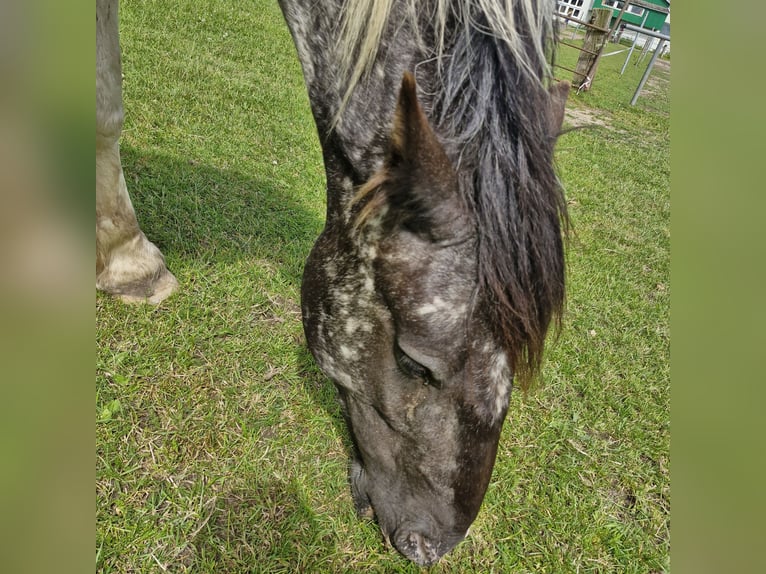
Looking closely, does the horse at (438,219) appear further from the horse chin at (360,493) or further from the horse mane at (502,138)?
the horse chin at (360,493)

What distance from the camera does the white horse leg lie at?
2328 mm

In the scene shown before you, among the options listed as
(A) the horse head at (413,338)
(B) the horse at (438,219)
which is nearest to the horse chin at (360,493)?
(A) the horse head at (413,338)

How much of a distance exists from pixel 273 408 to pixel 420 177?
1828 mm

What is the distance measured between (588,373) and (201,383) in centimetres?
254

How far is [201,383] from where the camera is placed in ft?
8.53

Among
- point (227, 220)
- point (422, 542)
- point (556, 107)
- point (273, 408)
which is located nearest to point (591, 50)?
point (227, 220)

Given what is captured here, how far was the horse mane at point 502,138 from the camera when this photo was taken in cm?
120

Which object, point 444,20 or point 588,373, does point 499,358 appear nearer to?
point 444,20

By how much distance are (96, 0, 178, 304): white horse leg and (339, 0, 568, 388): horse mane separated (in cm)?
167

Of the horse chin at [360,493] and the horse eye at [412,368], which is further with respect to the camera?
the horse chin at [360,493]

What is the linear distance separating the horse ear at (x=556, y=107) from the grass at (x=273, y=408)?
0.41 m

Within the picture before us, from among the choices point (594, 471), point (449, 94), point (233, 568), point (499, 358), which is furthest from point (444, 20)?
point (594, 471)

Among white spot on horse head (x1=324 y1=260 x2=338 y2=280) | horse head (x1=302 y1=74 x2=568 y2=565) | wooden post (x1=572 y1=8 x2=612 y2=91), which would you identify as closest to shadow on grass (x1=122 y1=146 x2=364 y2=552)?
horse head (x1=302 y1=74 x2=568 y2=565)
